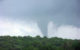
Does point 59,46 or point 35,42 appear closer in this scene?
point 59,46

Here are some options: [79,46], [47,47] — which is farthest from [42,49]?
[79,46]

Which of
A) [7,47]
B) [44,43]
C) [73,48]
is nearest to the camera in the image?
[73,48]

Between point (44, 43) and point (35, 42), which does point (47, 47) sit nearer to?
point (44, 43)

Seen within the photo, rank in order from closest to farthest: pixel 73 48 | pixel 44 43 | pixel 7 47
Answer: pixel 73 48, pixel 7 47, pixel 44 43

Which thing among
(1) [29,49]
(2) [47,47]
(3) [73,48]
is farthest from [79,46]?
(1) [29,49]

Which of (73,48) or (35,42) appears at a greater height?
(35,42)

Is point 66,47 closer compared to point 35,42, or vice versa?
point 66,47

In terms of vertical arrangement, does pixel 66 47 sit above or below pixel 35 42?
below

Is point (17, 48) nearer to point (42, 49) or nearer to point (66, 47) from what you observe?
point (42, 49)
